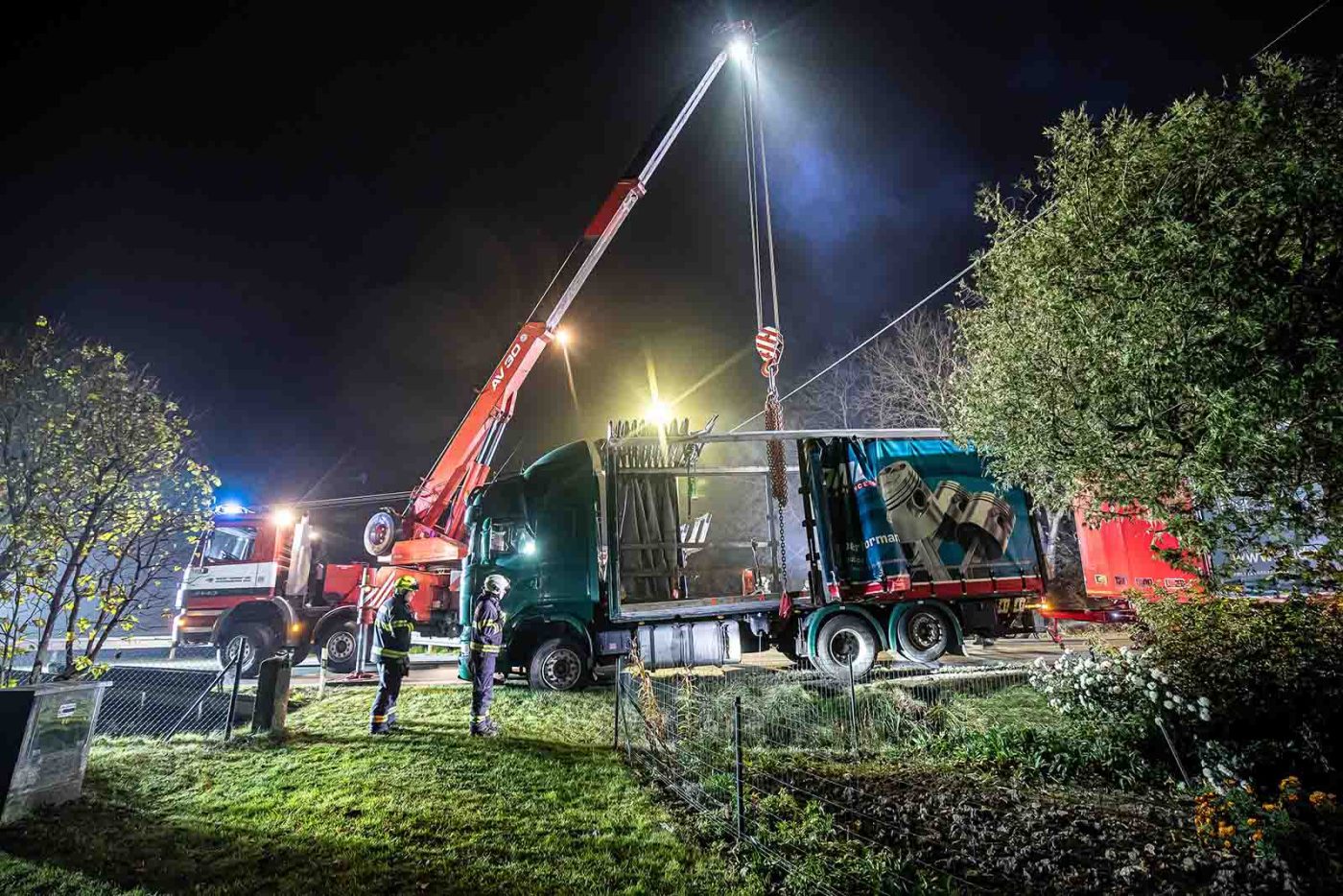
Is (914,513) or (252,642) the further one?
(252,642)

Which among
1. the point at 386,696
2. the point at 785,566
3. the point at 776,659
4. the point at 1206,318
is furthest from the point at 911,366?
the point at 386,696

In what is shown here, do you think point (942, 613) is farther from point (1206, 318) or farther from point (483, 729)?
point (483, 729)

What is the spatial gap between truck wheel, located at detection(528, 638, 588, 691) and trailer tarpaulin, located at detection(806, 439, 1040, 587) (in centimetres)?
444

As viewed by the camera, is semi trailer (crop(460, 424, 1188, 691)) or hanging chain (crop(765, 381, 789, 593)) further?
hanging chain (crop(765, 381, 789, 593))

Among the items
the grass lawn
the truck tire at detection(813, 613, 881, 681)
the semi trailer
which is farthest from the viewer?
the truck tire at detection(813, 613, 881, 681)

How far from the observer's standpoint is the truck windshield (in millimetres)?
13250

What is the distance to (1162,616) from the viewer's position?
19.9 ft

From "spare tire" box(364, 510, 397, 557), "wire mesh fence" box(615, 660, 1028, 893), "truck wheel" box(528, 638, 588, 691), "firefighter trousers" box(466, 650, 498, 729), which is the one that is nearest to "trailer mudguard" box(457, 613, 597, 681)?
"truck wheel" box(528, 638, 588, 691)

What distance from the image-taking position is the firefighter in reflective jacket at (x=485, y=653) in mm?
7223

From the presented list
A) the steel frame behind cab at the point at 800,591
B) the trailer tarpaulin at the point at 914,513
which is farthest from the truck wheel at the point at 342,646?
the trailer tarpaulin at the point at 914,513

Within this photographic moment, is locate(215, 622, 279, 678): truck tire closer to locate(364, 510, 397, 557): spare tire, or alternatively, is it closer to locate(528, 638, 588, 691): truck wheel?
locate(364, 510, 397, 557): spare tire

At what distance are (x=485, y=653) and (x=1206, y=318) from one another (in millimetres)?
7974

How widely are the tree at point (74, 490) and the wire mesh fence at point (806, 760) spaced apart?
5.57m

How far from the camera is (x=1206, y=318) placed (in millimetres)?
4363
